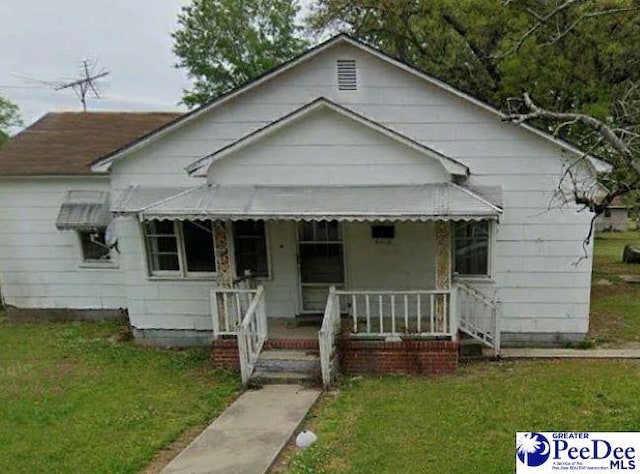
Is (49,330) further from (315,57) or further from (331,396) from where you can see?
(315,57)

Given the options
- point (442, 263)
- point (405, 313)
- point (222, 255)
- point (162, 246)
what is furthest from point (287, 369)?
point (162, 246)

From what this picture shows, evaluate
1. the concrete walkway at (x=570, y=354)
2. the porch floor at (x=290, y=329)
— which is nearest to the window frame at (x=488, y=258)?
the concrete walkway at (x=570, y=354)

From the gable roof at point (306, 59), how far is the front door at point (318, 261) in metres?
2.78

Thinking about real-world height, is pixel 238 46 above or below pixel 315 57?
above

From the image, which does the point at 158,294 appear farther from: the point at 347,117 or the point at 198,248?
the point at 347,117

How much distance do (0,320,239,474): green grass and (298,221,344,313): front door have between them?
2.24 meters

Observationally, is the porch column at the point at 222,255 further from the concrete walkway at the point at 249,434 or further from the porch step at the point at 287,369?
the concrete walkway at the point at 249,434

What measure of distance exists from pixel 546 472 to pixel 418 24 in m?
12.3

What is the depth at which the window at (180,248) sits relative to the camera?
9.75 metres

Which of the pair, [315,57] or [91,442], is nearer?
[91,442]

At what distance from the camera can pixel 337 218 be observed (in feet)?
25.0

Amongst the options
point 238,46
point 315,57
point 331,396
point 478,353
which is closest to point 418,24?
point 315,57

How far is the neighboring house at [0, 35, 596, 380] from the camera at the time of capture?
813 cm

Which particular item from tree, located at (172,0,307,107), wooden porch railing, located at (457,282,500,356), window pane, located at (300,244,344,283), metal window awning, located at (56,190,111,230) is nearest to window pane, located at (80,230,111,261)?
metal window awning, located at (56,190,111,230)
